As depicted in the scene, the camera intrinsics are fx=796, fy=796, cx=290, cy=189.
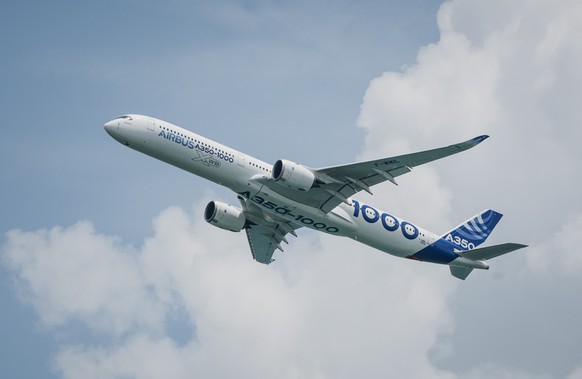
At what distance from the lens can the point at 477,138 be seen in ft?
149

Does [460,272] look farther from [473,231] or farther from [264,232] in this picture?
[264,232]

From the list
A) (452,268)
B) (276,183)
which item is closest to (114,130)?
(276,183)

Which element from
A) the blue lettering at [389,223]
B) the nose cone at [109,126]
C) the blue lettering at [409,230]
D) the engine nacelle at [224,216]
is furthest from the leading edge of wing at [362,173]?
the nose cone at [109,126]

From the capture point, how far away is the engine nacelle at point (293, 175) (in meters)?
52.6

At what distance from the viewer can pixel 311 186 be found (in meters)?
53.8

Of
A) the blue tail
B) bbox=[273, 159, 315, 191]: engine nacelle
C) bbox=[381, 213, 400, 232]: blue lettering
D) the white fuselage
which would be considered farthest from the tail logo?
bbox=[273, 159, 315, 191]: engine nacelle

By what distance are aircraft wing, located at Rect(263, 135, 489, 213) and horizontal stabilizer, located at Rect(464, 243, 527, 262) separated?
35.7 feet

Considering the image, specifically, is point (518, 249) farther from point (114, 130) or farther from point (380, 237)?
point (114, 130)

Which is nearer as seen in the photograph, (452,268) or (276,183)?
(276,183)

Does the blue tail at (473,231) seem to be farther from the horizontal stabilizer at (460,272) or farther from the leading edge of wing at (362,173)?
the leading edge of wing at (362,173)

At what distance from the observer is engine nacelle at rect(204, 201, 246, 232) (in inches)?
2467

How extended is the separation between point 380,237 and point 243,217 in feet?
37.5

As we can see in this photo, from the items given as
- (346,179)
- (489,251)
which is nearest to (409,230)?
(489,251)

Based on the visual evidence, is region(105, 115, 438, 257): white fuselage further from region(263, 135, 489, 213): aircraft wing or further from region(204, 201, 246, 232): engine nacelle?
region(204, 201, 246, 232): engine nacelle
